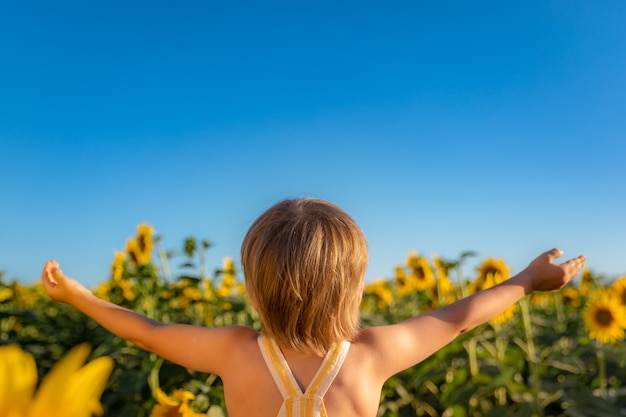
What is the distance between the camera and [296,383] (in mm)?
1603

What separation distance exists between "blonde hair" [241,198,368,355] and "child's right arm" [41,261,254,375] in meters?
0.15

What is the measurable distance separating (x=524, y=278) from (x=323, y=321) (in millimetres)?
818

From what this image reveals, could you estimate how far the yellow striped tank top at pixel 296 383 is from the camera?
1571 mm

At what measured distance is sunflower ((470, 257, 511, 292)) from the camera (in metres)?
3.93

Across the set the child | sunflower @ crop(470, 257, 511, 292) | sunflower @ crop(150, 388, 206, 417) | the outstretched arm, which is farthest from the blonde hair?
sunflower @ crop(470, 257, 511, 292)

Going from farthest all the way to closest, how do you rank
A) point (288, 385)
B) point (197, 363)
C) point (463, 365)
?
point (463, 365) → point (197, 363) → point (288, 385)

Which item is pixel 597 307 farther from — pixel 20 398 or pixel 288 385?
pixel 20 398

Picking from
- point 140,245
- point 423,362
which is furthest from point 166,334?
point 140,245

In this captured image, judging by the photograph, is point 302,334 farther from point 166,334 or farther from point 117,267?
point 117,267

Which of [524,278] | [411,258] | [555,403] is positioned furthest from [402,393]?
[411,258]

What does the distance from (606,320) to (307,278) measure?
276cm

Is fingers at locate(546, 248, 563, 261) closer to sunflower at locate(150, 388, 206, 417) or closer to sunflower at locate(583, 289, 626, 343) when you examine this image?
sunflower at locate(150, 388, 206, 417)

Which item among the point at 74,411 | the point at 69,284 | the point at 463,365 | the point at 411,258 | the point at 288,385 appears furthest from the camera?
the point at 411,258

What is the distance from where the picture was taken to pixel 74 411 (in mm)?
368
